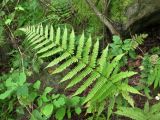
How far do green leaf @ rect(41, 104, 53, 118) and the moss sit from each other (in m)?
1.67

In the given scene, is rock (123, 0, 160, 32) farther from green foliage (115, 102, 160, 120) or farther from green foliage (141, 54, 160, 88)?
green foliage (115, 102, 160, 120)

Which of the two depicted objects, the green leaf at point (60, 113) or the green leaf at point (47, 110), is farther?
the green leaf at point (60, 113)

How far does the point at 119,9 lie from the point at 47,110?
1828 millimetres

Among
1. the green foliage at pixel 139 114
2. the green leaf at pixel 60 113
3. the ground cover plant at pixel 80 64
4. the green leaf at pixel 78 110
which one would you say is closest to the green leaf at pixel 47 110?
the ground cover plant at pixel 80 64

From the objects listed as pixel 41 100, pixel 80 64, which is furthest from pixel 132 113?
pixel 41 100

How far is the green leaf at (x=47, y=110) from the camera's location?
10.0ft

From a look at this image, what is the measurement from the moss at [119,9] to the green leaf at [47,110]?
1.67 m

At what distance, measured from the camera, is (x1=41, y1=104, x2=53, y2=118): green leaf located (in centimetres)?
305

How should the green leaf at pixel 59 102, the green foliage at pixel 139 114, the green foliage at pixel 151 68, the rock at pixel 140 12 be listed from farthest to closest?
the rock at pixel 140 12
the green leaf at pixel 59 102
the green foliage at pixel 151 68
the green foliage at pixel 139 114

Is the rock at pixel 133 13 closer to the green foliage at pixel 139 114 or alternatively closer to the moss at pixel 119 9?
the moss at pixel 119 9

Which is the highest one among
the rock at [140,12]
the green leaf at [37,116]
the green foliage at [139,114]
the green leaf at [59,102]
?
the rock at [140,12]

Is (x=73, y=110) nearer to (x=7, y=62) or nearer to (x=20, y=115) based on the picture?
(x=20, y=115)

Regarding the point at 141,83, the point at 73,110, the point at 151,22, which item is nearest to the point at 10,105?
the point at 73,110

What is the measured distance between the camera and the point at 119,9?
4.21 metres
